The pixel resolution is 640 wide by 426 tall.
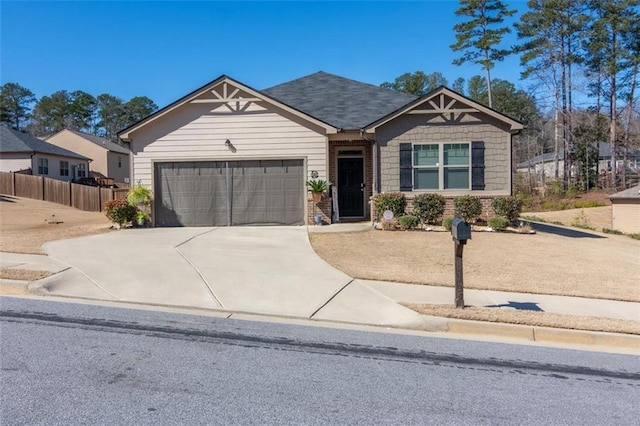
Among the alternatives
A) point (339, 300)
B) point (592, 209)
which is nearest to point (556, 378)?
point (339, 300)

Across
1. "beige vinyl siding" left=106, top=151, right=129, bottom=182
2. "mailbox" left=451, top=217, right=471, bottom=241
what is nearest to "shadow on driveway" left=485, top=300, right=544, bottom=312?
"mailbox" left=451, top=217, right=471, bottom=241

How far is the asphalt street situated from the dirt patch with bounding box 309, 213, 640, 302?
308 centimetres

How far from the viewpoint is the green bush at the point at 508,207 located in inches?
584

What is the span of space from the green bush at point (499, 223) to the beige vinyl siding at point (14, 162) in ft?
107

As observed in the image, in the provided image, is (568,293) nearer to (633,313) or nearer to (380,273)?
(633,313)

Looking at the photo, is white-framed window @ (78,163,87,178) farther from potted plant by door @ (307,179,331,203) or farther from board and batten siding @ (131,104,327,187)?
potted plant by door @ (307,179,331,203)

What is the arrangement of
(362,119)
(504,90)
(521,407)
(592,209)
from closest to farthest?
(521,407), (362,119), (592,209), (504,90)

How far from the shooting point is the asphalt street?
367cm

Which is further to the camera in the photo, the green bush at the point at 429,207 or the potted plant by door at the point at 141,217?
the potted plant by door at the point at 141,217

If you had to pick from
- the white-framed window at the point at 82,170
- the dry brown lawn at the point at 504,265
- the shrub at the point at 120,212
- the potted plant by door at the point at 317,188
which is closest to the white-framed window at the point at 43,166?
the white-framed window at the point at 82,170

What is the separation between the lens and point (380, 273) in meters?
9.11

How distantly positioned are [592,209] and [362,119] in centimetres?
1881

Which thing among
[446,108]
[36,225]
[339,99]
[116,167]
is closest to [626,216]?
[446,108]

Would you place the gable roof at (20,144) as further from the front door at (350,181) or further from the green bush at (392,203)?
the green bush at (392,203)
